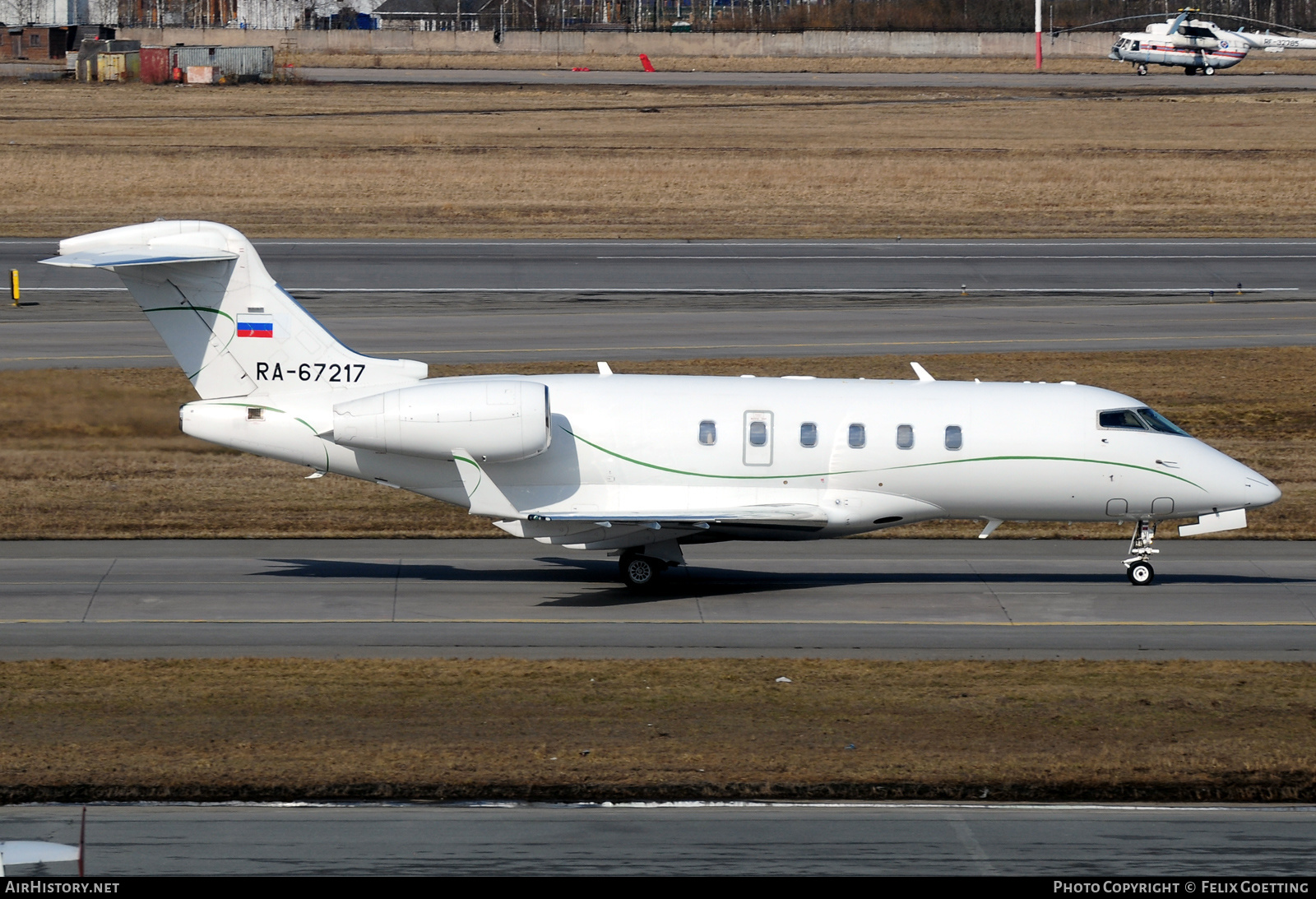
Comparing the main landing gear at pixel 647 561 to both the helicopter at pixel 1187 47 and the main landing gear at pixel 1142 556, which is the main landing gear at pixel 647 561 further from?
the helicopter at pixel 1187 47

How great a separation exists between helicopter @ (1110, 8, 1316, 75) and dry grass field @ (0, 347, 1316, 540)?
306ft

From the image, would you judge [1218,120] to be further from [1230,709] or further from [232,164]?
[1230,709]

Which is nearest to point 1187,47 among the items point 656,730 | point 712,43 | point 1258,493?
point 712,43

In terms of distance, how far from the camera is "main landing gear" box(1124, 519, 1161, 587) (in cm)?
2592

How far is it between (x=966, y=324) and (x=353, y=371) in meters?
26.0

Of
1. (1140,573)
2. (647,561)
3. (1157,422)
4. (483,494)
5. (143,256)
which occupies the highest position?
(143,256)

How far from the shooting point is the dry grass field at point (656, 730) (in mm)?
16797

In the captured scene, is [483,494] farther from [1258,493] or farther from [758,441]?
[1258,493]

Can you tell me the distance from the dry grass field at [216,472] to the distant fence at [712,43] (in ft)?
374

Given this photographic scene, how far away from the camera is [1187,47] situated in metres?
124

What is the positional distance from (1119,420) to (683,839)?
1330 centimetres

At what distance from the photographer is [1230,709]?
19.5 metres

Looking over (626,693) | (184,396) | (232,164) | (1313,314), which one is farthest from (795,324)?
(232,164)

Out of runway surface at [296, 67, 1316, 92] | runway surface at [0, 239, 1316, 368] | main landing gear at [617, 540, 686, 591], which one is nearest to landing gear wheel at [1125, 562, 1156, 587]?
main landing gear at [617, 540, 686, 591]
